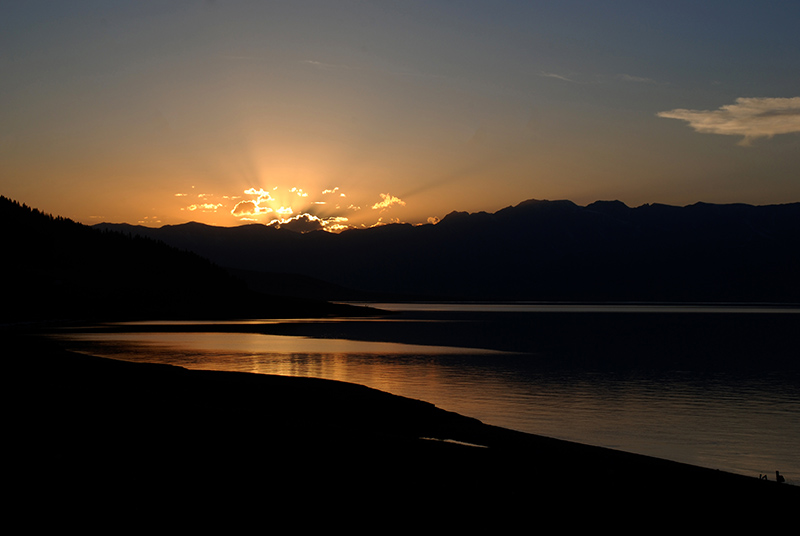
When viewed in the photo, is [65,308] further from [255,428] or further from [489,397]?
[255,428]

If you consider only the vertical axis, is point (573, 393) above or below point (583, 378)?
above

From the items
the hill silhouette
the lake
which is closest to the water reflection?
the lake

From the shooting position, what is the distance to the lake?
97.8 feet

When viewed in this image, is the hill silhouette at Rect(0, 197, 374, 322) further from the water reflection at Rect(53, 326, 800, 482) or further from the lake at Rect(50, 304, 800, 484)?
the water reflection at Rect(53, 326, 800, 482)

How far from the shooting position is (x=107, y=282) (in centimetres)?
16588

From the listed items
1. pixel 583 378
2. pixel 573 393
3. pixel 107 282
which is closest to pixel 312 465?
pixel 573 393

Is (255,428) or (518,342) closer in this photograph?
(255,428)

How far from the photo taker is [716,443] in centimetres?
2861

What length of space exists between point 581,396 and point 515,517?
30.8 meters

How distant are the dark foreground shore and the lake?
21.7 ft

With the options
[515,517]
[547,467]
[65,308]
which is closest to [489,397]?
[547,467]

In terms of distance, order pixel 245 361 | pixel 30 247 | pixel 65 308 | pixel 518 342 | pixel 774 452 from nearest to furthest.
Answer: pixel 774 452, pixel 245 361, pixel 518 342, pixel 65 308, pixel 30 247

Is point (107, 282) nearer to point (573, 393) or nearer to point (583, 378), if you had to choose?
point (583, 378)

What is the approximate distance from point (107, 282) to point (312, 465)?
163390 millimetres
